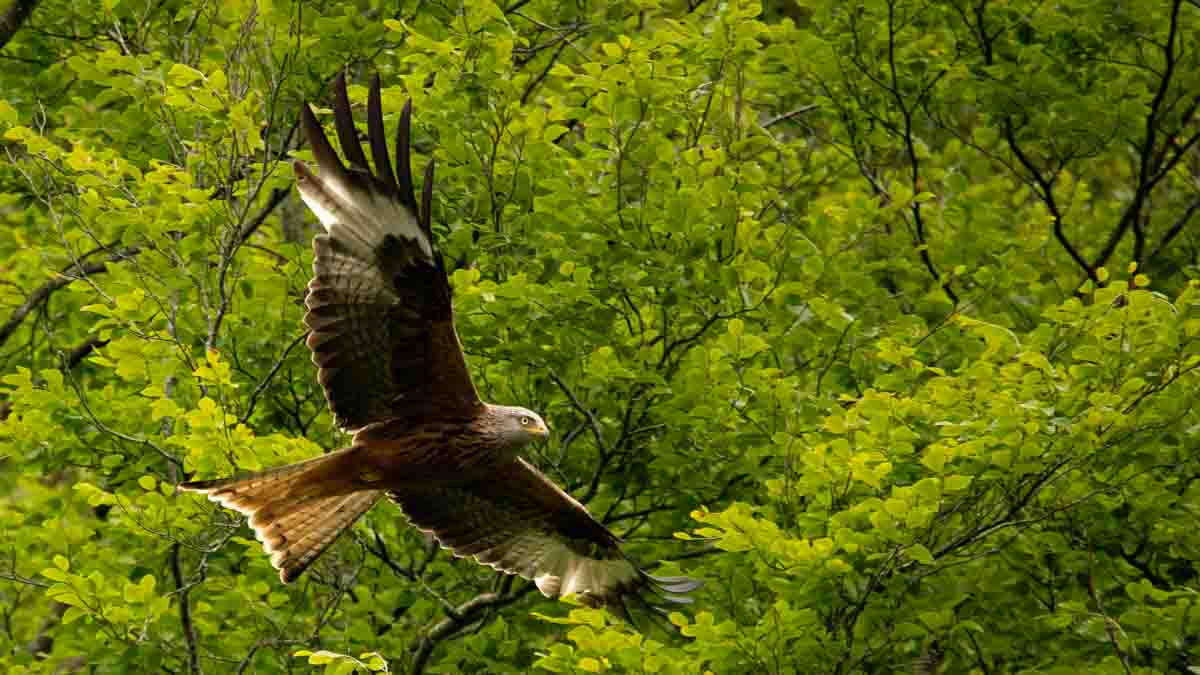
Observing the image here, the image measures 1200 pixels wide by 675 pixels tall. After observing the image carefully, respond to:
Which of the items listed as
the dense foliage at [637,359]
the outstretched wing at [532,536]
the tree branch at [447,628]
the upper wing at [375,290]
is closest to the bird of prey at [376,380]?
the upper wing at [375,290]

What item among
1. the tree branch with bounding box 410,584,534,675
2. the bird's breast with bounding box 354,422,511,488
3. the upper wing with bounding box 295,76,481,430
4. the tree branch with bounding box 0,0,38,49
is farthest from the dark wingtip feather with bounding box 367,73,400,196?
the tree branch with bounding box 410,584,534,675

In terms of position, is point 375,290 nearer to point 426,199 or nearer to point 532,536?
point 426,199

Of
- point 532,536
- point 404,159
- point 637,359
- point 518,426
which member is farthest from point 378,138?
point 532,536

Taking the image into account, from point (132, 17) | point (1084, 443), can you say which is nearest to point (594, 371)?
point (1084, 443)

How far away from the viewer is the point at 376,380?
7.53 m

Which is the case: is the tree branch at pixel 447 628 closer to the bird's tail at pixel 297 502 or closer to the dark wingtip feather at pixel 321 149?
the bird's tail at pixel 297 502

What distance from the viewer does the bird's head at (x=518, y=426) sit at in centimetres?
752

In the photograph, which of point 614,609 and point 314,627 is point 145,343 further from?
point 614,609

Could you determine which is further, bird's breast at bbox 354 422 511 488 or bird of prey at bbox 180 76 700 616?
bird's breast at bbox 354 422 511 488

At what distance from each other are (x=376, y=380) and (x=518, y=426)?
708mm

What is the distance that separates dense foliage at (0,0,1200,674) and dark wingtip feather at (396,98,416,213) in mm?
1317

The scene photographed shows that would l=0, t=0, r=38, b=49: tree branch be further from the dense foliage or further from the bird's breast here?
the bird's breast

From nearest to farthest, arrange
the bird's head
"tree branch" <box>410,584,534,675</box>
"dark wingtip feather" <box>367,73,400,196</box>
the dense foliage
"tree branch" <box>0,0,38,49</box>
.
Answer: "dark wingtip feather" <box>367,73,400,196</box>
"tree branch" <box>0,0,38,49</box>
the bird's head
the dense foliage
"tree branch" <box>410,584,534,675</box>

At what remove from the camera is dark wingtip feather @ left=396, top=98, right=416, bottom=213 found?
6.64 m
